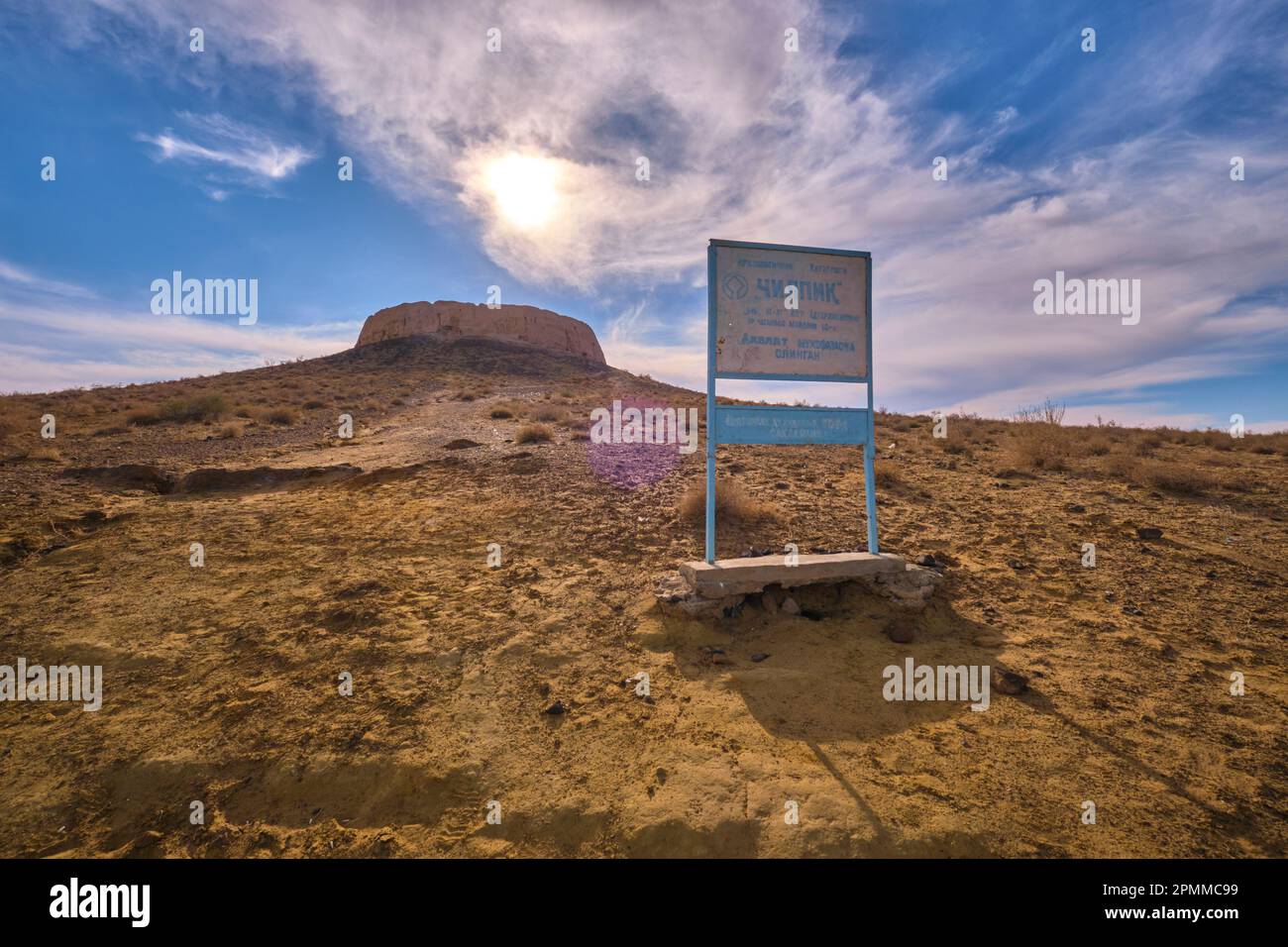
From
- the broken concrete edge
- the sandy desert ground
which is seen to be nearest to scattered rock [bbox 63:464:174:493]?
the sandy desert ground

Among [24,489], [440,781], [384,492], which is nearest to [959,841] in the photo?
[440,781]

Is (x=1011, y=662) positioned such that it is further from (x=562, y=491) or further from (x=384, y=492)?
(x=384, y=492)

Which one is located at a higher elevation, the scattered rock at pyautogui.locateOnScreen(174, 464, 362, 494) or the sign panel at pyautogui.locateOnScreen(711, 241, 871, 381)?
the sign panel at pyautogui.locateOnScreen(711, 241, 871, 381)

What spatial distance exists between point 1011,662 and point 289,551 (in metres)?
7.42

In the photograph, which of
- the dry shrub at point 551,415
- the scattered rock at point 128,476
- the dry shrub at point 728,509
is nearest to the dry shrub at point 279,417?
the dry shrub at point 551,415

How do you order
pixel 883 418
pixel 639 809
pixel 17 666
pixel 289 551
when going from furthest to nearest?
pixel 883 418
pixel 289 551
pixel 17 666
pixel 639 809

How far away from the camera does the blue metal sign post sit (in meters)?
5.43

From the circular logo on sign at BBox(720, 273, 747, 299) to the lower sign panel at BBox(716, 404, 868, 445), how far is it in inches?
44.8

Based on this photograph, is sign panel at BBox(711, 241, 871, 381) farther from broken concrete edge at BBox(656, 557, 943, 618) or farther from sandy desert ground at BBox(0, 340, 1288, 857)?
sandy desert ground at BBox(0, 340, 1288, 857)

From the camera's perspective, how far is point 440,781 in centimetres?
323

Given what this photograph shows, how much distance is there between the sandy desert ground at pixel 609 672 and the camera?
2.89 meters

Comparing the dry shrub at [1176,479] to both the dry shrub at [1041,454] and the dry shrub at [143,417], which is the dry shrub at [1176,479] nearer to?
the dry shrub at [1041,454]

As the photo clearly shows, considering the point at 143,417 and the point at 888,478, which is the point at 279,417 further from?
the point at 888,478

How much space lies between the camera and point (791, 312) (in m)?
5.61
